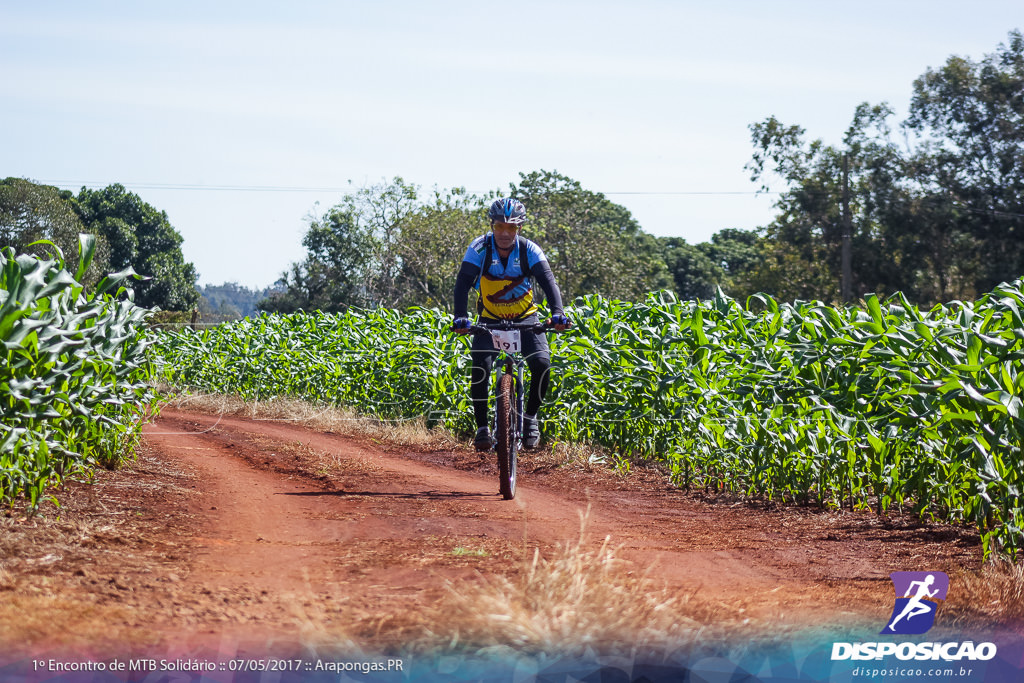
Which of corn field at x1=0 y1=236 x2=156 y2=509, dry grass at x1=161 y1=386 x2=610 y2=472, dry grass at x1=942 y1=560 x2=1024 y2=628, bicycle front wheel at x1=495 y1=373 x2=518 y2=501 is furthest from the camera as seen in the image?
dry grass at x1=161 y1=386 x2=610 y2=472

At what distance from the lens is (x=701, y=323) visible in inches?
348

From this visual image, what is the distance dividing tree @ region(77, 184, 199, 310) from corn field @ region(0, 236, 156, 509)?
51500mm

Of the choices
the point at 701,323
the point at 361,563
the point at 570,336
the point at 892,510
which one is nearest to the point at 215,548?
the point at 361,563

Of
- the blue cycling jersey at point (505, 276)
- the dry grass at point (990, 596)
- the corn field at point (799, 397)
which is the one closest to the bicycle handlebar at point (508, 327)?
the blue cycling jersey at point (505, 276)

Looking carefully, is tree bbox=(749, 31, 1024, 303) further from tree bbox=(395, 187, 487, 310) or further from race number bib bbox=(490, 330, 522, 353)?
race number bib bbox=(490, 330, 522, 353)

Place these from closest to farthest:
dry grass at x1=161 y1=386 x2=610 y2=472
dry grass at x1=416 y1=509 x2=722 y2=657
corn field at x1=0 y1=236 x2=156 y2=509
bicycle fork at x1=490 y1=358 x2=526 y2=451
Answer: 1. dry grass at x1=416 y1=509 x2=722 y2=657
2. corn field at x1=0 y1=236 x2=156 y2=509
3. bicycle fork at x1=490 y1=358 x2=526 y2=451
4. dry grass at x1=161 y1=386 x2=610 y2=472

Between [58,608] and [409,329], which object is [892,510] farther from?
[409,329]

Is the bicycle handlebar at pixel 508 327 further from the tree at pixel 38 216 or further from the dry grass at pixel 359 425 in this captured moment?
the tree at pixel 38 216

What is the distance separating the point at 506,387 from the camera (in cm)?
731

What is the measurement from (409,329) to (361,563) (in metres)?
9.70

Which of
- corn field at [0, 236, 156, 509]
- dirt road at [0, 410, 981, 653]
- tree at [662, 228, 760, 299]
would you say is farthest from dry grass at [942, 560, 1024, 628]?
tree at [662, 228, 760, 299]

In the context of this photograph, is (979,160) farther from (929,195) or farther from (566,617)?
(566,617)

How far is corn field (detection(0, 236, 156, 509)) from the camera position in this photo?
5.38 m

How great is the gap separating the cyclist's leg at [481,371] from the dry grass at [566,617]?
3530 millimetres
